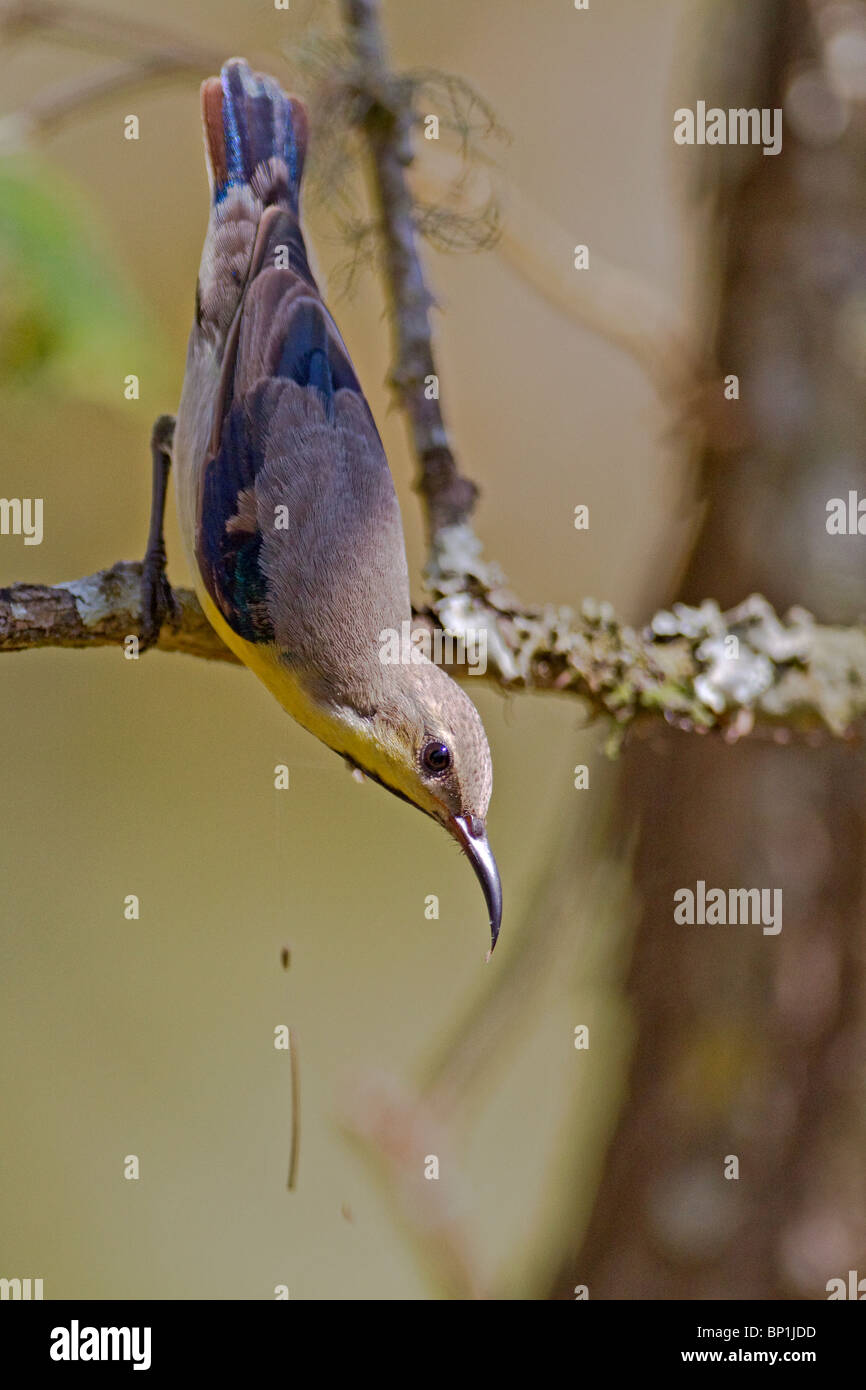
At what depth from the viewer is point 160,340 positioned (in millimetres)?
3732

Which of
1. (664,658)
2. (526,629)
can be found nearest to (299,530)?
(526,629)

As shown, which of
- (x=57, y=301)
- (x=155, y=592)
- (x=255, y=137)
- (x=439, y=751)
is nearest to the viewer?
(x=439, y=751)

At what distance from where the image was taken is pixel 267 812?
18.2ft

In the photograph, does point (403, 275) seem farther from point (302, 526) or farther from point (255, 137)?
point (302, 526)

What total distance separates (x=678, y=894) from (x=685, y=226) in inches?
114

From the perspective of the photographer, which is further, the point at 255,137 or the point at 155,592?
the point at 255,137

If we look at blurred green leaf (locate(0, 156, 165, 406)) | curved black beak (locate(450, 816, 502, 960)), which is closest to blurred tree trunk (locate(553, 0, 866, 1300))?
curved black beak (locate(450, 816, 502, 960))

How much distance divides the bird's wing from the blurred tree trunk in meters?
1.12

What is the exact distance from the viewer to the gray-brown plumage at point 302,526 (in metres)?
2.91

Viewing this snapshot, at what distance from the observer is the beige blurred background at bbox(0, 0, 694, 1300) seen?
533cm

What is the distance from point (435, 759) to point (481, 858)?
251mm

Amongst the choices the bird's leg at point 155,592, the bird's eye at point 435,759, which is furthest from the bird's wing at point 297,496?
the bird's eye at point 435,759

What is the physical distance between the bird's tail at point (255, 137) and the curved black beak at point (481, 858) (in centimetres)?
190

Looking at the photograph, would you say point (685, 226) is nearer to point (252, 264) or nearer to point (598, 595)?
point (598, 595)
